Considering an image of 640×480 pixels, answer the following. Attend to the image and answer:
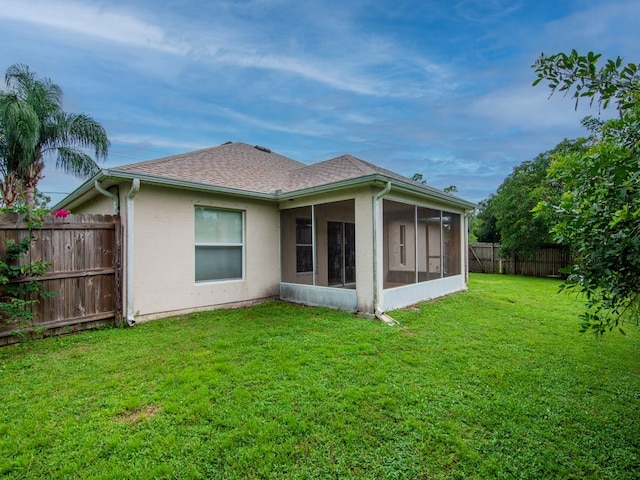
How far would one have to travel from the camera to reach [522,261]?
15.1 metres

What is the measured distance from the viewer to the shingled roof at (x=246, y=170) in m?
6.61

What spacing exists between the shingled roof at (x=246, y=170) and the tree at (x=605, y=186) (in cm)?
390

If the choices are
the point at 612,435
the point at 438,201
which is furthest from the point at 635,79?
the point at 438,201

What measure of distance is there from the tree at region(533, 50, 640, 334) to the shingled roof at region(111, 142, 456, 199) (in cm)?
390

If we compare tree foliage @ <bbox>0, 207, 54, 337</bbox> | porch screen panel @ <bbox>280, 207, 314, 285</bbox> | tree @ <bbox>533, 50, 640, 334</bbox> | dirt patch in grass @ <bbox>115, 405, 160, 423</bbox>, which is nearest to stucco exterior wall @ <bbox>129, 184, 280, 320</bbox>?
porch screen panel @ <bbox>280, 207, 314, 285</bbox>

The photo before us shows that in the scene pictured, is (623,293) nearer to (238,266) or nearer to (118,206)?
(238,266)

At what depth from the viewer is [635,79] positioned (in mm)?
1970

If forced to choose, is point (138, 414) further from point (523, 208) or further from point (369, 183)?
point (523, 208)

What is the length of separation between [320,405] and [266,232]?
17.5 ft

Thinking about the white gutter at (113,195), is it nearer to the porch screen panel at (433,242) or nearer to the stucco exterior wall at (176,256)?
the stucco exterior wall at (176,256)

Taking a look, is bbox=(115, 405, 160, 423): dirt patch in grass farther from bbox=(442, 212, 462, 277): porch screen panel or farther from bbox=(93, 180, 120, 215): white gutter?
bbox=(442, 212, 462, 277): porch screen panel

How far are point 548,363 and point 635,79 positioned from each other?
11.6 ft

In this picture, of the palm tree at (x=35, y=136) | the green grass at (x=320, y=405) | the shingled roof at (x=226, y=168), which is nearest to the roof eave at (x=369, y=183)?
the shingled roof at (x=226, y=168)

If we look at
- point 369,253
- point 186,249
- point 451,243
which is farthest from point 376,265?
point 451,243
